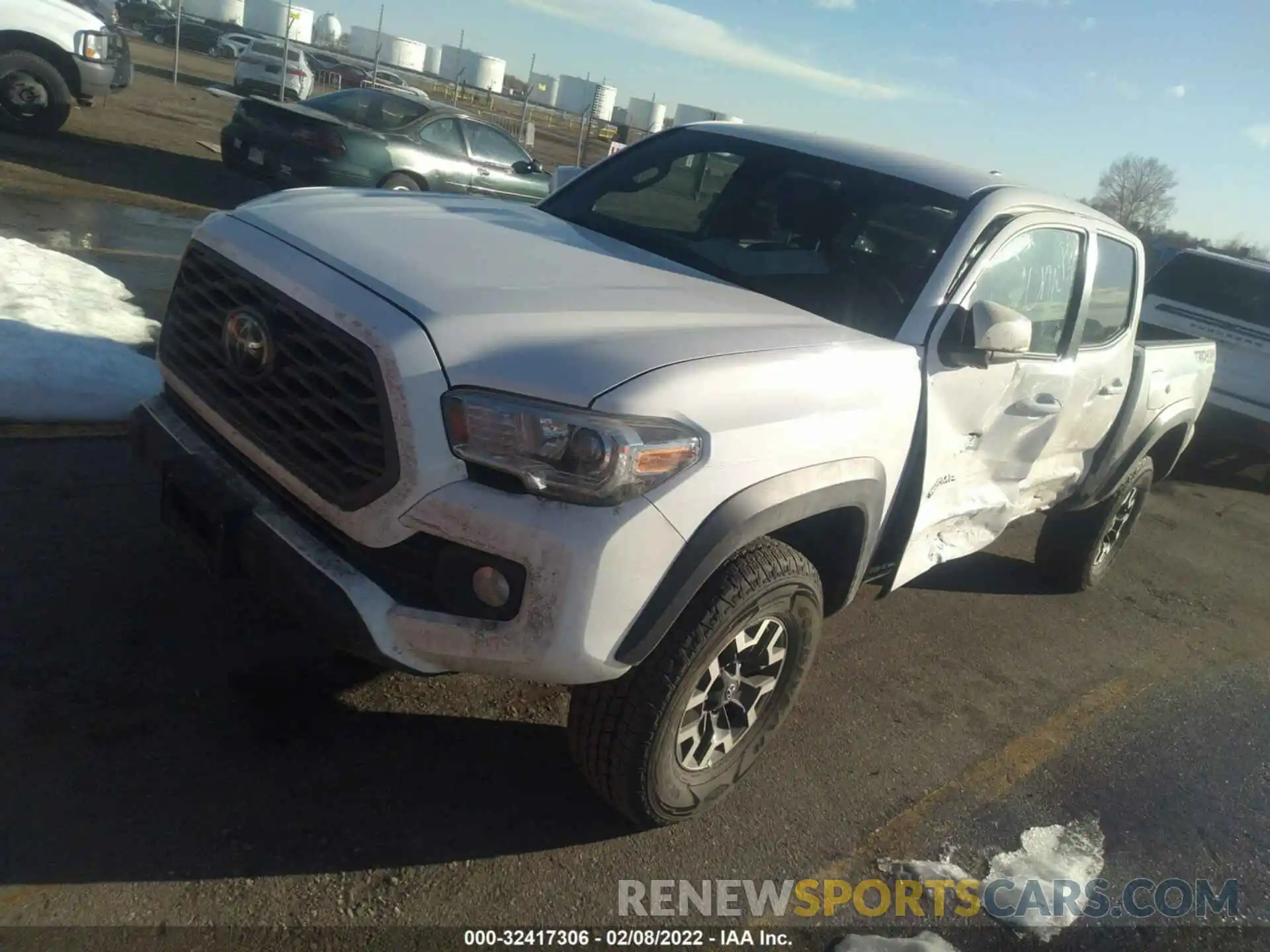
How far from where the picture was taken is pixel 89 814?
262 centimetres

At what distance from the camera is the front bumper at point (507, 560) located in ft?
7.62

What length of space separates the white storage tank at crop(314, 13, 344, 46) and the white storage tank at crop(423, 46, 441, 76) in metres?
6.00

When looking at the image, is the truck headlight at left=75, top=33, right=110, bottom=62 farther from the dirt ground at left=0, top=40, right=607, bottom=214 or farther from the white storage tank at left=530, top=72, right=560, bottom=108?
the white storage tank at left=530, top=72, right=560, bottom=108

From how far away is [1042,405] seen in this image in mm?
3984

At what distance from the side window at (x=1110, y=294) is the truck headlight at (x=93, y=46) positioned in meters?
11.0

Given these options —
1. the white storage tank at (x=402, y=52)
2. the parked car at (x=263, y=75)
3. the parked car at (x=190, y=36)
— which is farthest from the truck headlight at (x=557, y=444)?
the white storage tank at (x=402, y=52)

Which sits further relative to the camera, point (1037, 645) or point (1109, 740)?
point (1037, 645)

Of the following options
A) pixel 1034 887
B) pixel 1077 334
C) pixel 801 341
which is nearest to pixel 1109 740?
pixel 1034 887

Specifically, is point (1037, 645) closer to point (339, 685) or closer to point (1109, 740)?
point (1109, 740)

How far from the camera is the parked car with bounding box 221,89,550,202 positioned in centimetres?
1081

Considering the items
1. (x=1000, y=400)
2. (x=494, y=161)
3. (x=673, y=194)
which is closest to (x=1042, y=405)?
(x=1000, y=400)

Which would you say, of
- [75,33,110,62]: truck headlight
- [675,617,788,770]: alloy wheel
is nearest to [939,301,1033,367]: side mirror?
[675,617,788,770]: alloy wheel

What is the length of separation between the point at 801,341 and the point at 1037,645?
276cm

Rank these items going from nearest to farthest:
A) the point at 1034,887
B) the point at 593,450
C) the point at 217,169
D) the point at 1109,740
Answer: the point at 593,450 → the point at 1034,887 → the point at 1109,740 → the point at 217,169
